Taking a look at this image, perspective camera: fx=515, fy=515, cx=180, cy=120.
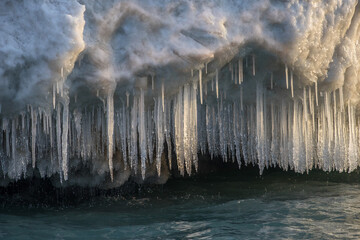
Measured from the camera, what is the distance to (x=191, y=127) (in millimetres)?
6188

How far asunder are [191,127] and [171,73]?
3.17 feet

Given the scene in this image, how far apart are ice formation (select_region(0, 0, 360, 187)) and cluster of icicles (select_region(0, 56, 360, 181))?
0.7 inches

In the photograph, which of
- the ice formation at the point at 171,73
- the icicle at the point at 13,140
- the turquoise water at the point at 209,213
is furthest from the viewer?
the icicle at the point at 13,140

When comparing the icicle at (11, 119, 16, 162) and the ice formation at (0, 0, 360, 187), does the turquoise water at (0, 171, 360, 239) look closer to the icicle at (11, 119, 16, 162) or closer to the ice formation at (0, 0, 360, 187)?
the ice formation at (0, 0, 360, 187)

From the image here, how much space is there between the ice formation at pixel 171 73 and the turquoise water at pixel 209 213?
672 mm

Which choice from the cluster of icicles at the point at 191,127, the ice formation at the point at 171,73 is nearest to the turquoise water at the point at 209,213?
the cluster of icicles at the point at 191,127

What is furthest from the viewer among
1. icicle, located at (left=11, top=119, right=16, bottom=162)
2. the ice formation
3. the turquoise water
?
icicle, located at (left=11, top=119, right=16, bottom=162)

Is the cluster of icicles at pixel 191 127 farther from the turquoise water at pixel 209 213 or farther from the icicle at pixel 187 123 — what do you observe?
the turquoise water at pixel 209 213

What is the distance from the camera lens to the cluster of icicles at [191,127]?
572 cm

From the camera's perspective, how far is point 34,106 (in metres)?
5.37

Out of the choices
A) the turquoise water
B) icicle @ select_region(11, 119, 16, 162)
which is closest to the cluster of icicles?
icicle @ select_region(11, 119, 16, 162)

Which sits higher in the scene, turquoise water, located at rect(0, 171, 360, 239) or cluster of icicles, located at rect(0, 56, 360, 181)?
cluster of icicles, located at rect(0, 56, 360, 181)

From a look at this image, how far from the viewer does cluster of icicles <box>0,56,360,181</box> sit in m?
5.72

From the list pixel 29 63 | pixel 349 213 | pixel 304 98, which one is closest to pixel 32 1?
pixel 29 63
